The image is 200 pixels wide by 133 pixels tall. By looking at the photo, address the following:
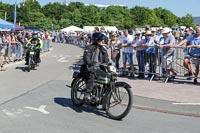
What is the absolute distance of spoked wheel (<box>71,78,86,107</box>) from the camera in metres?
8.99

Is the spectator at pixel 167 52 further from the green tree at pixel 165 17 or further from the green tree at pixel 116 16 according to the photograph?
the green tree at pixel 165 17

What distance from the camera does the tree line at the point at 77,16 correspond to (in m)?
96.0

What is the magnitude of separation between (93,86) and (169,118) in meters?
1.66

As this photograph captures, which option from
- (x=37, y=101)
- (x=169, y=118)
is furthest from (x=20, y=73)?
(x=169, y=118)

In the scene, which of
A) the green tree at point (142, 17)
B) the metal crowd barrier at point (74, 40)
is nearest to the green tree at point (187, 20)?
the green tree at point (142, 17)

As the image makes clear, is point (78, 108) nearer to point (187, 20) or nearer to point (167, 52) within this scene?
point (167, 52)

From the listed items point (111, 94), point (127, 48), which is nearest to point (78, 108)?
point (111, 94)

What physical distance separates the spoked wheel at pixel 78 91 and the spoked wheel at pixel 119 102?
3.21 feet

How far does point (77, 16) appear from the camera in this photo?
101 m

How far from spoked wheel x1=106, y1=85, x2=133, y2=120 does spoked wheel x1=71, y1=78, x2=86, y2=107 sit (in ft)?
3.21

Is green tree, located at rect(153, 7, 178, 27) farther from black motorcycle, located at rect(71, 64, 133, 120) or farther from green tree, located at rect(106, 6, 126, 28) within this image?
black motorcycle, located at rect(71, 64, 133, 120)

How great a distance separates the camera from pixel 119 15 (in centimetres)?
11462

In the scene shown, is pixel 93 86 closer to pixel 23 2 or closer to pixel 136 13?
pixel 23 2

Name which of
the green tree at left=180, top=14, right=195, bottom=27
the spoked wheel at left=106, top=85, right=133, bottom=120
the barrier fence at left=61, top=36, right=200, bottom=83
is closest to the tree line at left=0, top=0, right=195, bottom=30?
the green tree at left=180, top=14, right=195, bottom=27
